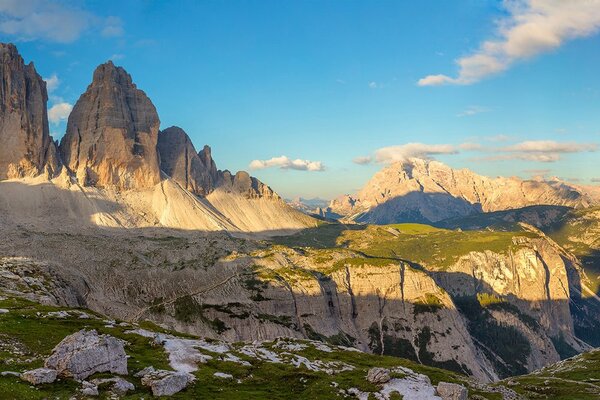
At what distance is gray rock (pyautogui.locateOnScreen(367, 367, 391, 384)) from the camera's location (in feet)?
254

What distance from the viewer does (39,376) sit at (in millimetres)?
52906

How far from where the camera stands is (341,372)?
8662 centimetres

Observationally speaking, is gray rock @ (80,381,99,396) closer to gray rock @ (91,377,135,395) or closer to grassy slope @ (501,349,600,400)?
gray rock @ (91,377,135,395)

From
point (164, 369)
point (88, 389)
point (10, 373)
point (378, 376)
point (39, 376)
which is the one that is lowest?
point (378, 376)

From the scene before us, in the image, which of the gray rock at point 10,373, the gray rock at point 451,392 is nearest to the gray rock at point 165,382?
the gray rock at point 10,373

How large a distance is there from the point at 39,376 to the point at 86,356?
7.07 m

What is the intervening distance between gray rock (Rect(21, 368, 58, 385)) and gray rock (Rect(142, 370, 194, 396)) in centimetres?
1091

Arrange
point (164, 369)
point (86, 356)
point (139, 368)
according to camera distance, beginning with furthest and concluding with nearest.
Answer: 1. point (164, 369)
2. point (139, 368)
3. point (86, 356)

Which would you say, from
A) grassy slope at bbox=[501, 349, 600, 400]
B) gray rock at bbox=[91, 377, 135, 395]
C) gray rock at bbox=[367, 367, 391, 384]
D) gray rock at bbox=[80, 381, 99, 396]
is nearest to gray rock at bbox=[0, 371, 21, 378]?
gray rock at bbox=[80, 381, 99, 396]

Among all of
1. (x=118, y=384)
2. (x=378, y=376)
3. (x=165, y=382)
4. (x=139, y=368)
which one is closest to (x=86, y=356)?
(x=118, y=384)

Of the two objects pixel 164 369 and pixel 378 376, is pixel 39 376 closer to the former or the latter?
pixel 164 369

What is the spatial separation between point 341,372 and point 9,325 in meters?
55.8

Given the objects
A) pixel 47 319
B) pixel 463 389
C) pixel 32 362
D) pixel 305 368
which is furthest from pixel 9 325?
pixel 463 389

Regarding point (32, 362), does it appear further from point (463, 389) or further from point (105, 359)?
point (463, 389)
